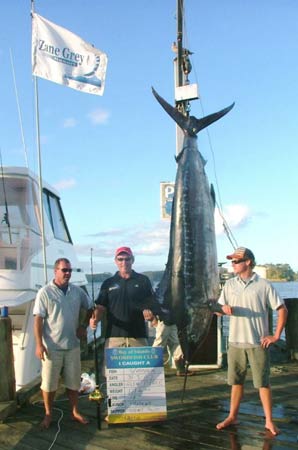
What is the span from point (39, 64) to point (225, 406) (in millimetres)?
4859

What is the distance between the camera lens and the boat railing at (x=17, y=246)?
5.98 metres

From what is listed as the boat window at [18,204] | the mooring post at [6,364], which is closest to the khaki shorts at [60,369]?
the mooring post at [6,364]

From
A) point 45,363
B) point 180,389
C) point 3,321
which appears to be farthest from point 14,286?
point 180,389

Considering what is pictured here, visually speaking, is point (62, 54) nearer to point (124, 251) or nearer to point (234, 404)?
point (124, 251)

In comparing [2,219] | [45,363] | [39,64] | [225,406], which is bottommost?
[225,406]

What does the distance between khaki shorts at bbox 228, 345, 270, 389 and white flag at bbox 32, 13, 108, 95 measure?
4.35 meters

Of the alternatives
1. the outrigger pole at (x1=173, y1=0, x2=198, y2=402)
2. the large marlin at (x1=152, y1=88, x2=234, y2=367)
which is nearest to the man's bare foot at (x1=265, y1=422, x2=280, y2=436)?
the large marlin at (x1=152, y1=88, x2=234, y2=367)

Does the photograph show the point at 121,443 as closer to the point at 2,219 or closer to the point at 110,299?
the point at 110,299

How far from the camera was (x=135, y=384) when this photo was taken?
14.2 feet

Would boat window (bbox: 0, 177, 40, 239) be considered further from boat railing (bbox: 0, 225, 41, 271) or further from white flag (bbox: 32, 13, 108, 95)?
white flag (bbox: 32, 13, 108, 95)

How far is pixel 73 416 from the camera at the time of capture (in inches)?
176

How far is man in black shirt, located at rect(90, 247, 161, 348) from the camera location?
14.4 feet

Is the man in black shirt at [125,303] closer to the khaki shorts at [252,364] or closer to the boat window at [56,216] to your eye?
the khaki shorts at [252,364]

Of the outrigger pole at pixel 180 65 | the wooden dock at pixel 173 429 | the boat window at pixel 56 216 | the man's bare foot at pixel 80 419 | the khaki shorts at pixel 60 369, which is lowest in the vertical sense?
the wooden dock at pixel 173 429
